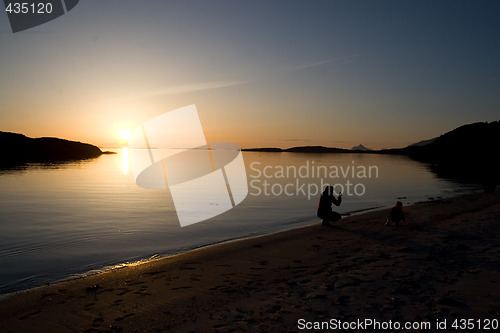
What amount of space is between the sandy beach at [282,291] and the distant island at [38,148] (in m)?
129

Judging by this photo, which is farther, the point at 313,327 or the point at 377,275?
the point at 377,275

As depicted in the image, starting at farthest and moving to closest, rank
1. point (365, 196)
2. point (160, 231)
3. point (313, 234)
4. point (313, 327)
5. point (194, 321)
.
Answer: point (365, 196)
point (160, 231)
point (313, 234)
point (194, 321)
point (313, 327)

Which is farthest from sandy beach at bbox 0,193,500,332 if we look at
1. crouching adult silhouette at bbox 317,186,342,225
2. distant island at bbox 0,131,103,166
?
distant island at bbox 0,131,103,166

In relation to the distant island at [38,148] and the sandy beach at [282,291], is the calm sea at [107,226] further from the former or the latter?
the distant island at [38,148]

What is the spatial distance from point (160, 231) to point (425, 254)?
→ 11912mm

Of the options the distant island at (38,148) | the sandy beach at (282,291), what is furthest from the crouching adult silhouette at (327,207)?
the distant island at (38,148)

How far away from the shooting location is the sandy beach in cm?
565

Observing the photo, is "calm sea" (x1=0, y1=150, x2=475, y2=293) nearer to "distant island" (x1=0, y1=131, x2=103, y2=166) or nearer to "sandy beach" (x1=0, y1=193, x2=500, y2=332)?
"sandy beach" (x1=0, y1=193, x2=500, y2=332)

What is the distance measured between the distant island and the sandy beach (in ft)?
423

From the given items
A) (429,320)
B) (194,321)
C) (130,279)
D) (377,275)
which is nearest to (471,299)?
(429,320)

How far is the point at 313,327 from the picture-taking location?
5.30 m

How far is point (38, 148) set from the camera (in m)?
148

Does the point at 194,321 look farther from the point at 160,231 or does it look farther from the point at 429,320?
the point at 160,231

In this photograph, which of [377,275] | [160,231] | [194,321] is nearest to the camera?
[194,321]
